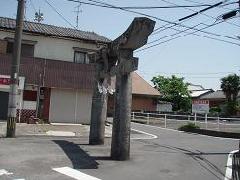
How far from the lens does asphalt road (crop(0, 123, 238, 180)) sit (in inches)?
446

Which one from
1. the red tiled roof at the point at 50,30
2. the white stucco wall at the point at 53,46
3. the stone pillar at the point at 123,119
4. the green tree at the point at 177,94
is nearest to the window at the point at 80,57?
the white stucco wall at the point at 53,46

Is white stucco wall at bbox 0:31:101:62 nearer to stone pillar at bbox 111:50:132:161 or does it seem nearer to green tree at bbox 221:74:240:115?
stone pillar at bbox 111:50:132:161

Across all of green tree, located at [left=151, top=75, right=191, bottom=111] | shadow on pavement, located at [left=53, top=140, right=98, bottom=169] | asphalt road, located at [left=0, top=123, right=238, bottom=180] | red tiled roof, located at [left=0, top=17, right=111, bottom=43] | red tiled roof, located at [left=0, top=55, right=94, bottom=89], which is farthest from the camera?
green tree, located at [left=151, top=75, right=191, bottom=111]

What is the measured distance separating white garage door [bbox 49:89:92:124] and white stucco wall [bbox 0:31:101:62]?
2497 mm

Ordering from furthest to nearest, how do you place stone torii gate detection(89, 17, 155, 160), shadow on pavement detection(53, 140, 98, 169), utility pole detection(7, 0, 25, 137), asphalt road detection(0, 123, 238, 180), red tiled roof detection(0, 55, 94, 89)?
red tiled roof detection(0, 55, 94, 89) → utility pole detection(7, 0, 25, 137) → stone torii gate detection(89, 17, 155, 160) → shadow on pavement detection(53, 140, 98, 169) → asphalt road detection(0, 123, 238, 180)

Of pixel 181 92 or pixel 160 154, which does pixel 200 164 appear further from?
pixel 181 92

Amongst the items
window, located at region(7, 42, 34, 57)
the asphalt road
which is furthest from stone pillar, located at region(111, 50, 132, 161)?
window, located at region(7, 42, 34, 57)

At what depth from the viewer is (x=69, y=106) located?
29.2 m

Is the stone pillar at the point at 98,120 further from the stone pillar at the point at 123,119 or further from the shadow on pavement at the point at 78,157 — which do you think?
the stone pillar at the point at 123,119

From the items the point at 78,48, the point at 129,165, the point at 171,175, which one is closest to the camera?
the point at 171,175

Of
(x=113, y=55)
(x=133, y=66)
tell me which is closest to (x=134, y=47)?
(x=133, y=66)

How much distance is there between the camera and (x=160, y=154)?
1585 cm

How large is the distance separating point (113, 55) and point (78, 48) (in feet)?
44.2

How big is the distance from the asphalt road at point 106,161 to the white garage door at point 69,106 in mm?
10809
